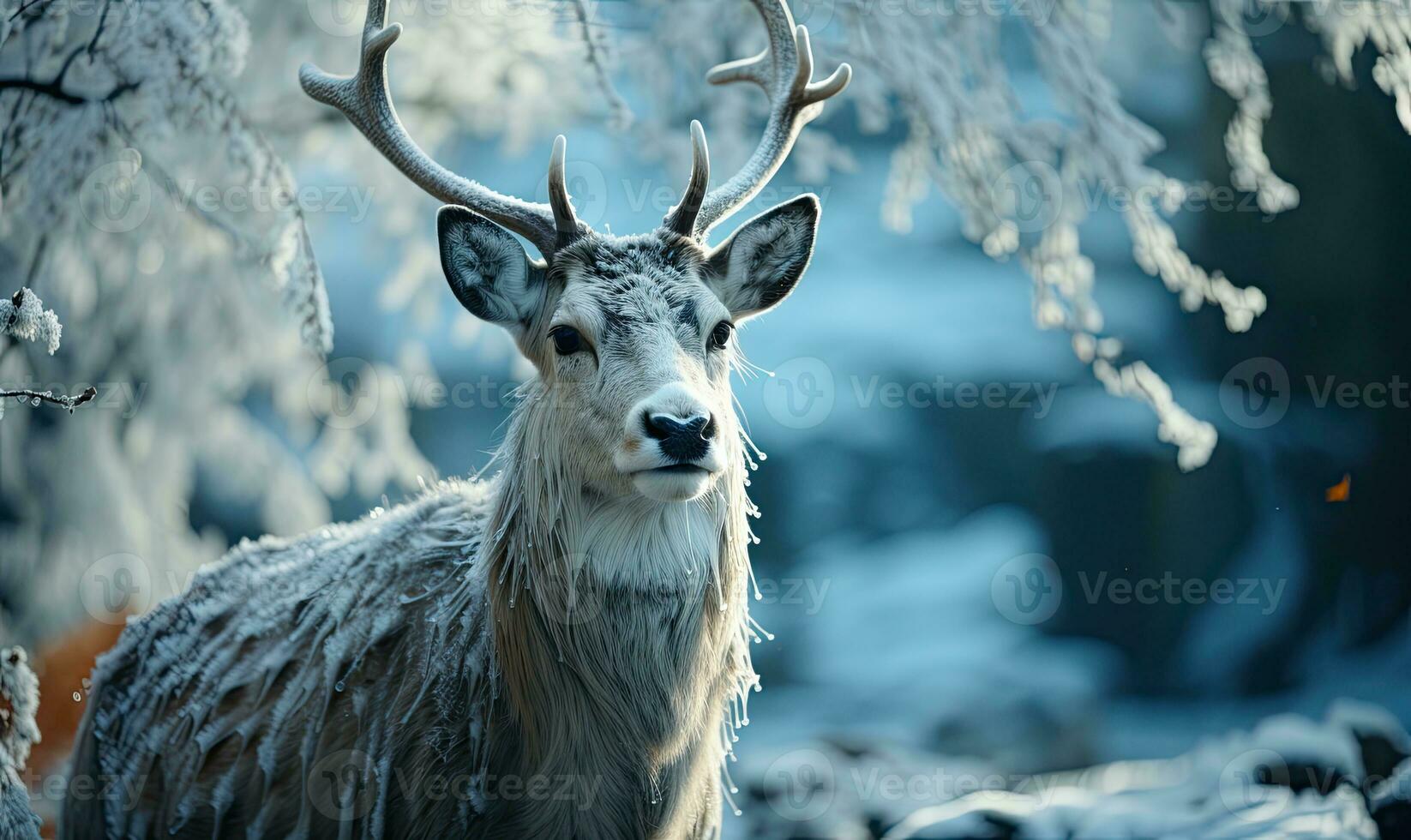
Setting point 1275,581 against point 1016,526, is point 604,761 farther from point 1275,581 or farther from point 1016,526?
point 1275,581

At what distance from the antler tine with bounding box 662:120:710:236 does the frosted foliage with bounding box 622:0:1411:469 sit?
2586mm

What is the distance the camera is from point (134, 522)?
5.39 meters

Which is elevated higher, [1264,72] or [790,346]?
[1264,72]

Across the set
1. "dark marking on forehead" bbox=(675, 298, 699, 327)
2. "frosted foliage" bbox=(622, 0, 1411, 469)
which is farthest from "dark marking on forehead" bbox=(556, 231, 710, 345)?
"frosted foliage" bbox=(622, 0, 1411, 469)

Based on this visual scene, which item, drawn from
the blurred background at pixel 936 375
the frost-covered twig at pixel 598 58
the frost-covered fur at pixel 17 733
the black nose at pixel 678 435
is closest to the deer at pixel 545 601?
the black nose at pixel 678 435

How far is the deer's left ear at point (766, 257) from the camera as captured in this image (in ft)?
10.0

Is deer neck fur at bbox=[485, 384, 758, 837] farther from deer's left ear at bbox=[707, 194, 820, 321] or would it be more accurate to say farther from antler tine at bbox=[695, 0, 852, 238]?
antler tine at bbox=[695, 0, 852, 238]

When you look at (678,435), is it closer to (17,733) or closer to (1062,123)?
(17,733)

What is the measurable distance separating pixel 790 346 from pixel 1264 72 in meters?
2.79

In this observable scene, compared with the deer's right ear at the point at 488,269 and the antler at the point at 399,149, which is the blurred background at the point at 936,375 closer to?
the antler at the point at 399,149

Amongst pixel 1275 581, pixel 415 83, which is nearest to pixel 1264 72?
pixel 1275 581

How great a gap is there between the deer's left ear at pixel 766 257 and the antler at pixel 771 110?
0.13 meters

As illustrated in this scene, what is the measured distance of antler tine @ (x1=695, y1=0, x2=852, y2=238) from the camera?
3186 mm

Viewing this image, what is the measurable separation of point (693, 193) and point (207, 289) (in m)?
3.73
